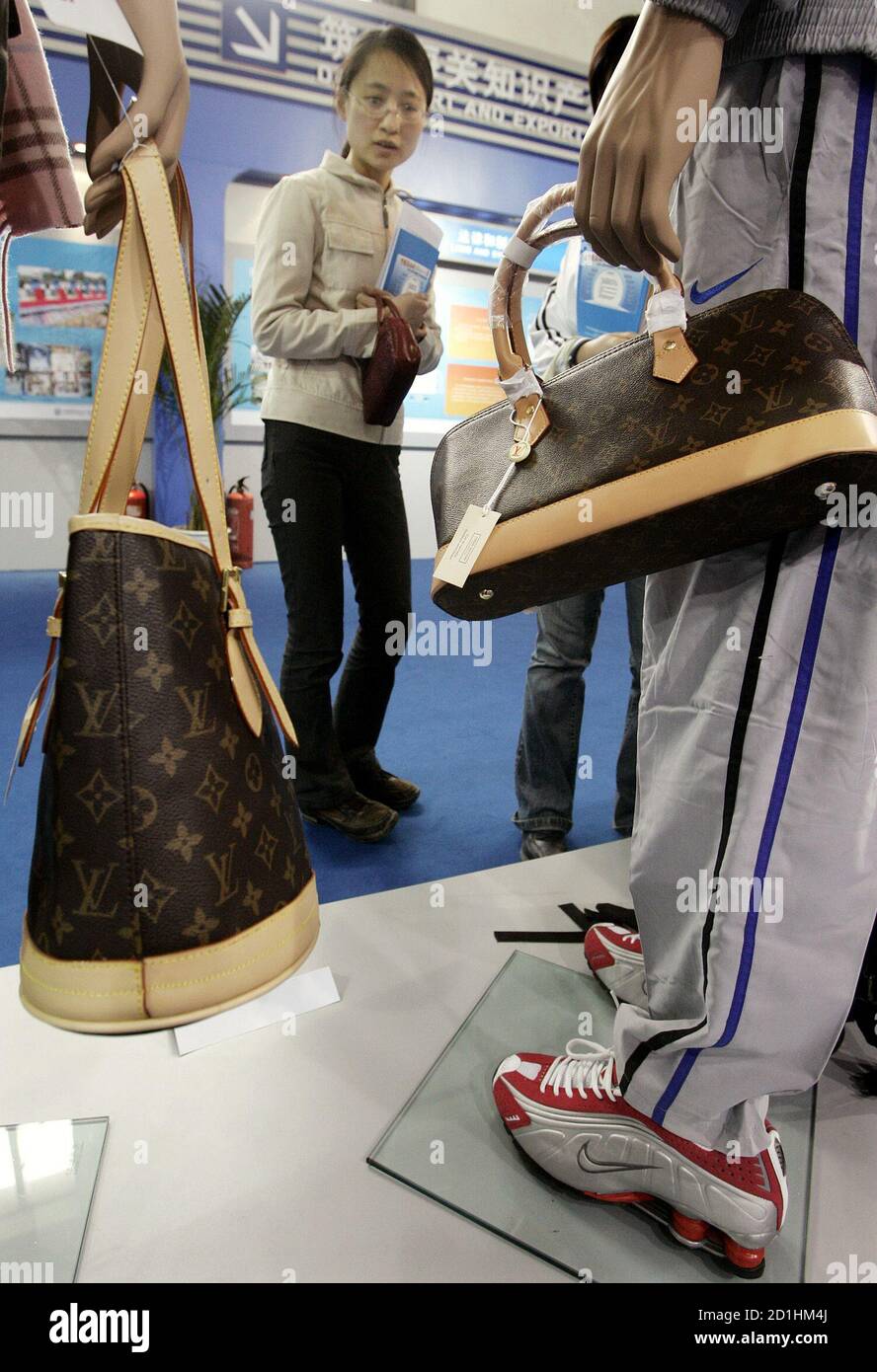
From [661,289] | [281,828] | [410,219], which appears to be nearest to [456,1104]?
[281,828]

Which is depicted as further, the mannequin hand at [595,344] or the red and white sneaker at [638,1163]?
the mannequin hand at [595,344]

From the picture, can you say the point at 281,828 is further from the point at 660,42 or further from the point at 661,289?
the point at 660,42

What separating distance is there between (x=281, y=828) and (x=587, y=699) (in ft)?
8.86

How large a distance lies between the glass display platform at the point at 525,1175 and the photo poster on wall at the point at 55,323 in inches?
186

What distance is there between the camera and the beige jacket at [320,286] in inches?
72.9

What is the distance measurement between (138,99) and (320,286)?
1331 millimetres

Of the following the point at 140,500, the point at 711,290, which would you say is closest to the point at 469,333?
the point at 140,500

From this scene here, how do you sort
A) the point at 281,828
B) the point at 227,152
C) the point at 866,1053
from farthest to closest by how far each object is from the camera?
the point at 227,152 → the point at 866,1053 → the point at 281,828

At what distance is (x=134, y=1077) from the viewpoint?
3.77 feet

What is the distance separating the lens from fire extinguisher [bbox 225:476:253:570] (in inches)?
222

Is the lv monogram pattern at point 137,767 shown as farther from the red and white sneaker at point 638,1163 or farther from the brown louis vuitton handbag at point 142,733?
the red and white sneaker at point 638,1163

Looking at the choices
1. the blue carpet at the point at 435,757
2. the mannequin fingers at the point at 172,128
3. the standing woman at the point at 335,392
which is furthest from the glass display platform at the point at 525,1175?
the mannequin fingers at the point at 172,128

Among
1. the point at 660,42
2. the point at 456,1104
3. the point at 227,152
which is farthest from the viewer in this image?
the point at 227,152
